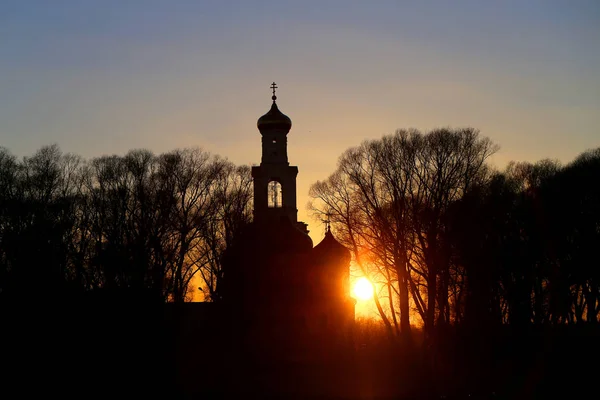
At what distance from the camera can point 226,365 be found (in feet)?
135

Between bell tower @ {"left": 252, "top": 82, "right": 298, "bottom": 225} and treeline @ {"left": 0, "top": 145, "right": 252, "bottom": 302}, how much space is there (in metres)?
1.52

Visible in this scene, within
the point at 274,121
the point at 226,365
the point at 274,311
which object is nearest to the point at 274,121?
the point at 274,121

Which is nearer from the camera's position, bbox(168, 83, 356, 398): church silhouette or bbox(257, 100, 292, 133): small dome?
bbox(168, 83, 356, 398): church silhouette

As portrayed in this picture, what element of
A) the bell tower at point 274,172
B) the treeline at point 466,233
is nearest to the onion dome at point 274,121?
the bell tower at point 274,172

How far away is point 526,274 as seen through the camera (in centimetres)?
4688

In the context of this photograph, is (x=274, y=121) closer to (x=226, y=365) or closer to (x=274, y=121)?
(x=274, y=121)

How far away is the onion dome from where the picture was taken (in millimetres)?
55875

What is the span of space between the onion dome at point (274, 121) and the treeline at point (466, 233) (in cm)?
1058

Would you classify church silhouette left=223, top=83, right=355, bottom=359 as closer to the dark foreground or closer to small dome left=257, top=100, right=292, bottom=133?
small dome left=257, top=100, right=292, bottom=133

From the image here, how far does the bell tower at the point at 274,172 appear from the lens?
55844mm

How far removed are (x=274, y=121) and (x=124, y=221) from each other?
38.8 feet

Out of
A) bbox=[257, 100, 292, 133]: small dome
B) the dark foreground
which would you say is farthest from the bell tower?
the dark foreground

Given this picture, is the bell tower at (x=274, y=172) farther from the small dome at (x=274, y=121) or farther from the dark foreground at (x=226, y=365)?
the dark foreground at (x=226, y=365)

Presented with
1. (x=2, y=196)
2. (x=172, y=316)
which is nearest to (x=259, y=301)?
Result: (x=172, y=316)
